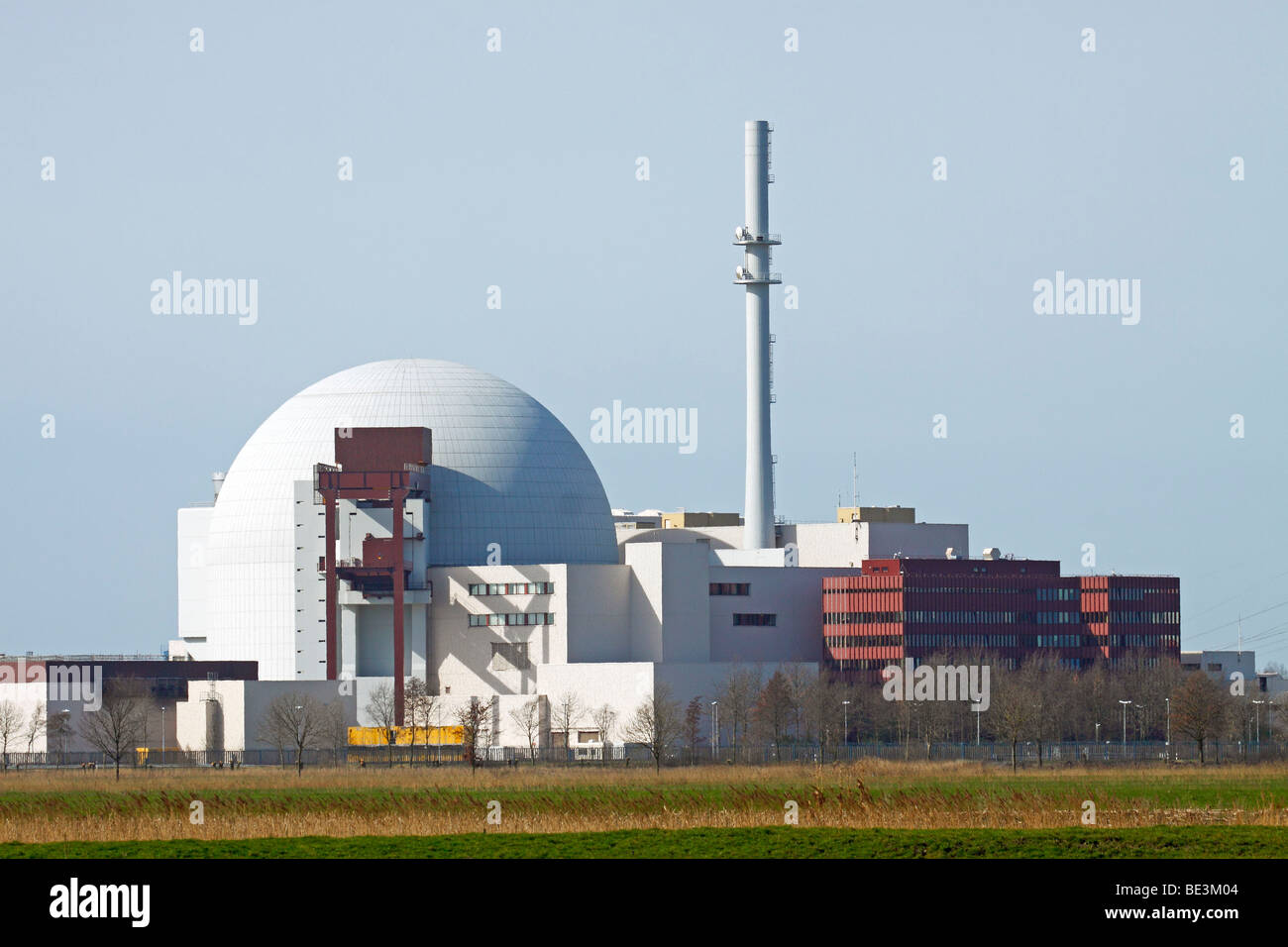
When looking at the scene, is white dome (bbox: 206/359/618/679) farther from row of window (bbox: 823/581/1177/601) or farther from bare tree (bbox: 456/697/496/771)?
row of window (bbox: 823/581/1177/601)

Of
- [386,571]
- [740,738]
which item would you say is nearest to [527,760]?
[740,738]

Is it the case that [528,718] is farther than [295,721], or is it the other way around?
[528,718]

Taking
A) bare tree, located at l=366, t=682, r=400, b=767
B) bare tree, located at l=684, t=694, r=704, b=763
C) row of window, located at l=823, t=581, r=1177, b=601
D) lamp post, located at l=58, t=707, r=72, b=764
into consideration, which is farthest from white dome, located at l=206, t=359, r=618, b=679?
row of window, located at l=823, t=581, r=1177, b=601

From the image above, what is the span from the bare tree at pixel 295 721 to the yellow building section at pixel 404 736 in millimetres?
2321

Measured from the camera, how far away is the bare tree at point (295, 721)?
4301 inches

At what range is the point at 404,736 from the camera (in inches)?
4540

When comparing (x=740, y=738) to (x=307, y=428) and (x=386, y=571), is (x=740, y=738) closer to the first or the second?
(x=386, y=571)

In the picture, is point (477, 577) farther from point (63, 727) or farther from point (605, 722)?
point (63, 727)

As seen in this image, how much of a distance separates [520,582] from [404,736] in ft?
40.4

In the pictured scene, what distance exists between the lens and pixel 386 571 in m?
121

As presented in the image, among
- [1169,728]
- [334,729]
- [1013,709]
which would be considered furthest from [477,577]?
[1169,728]

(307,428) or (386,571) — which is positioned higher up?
(307,428)

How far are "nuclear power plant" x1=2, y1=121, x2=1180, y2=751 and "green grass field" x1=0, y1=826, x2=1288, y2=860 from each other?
225 feet
